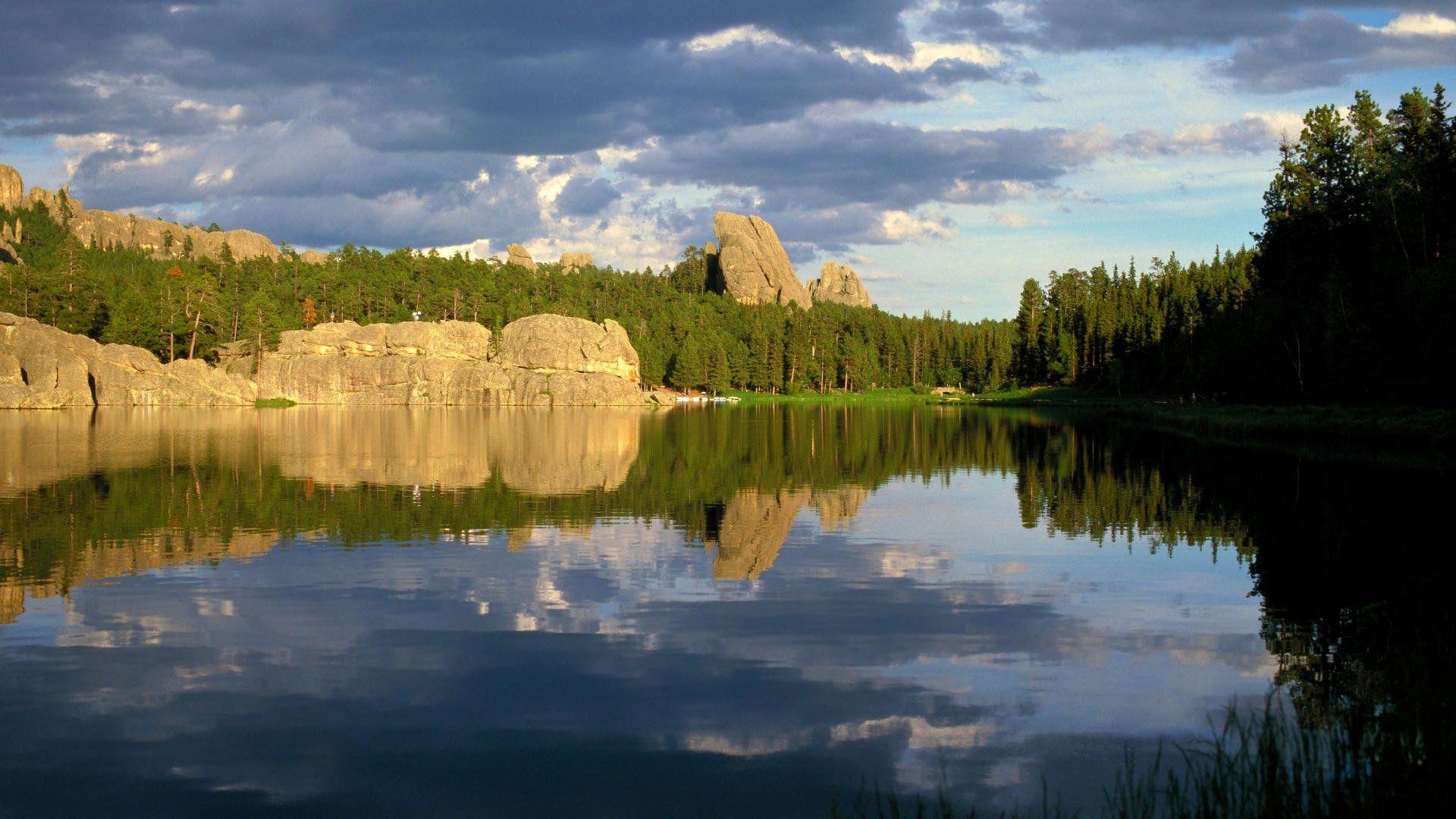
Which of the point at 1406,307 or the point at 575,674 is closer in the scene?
the point at 575,674

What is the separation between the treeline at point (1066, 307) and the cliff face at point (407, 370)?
29.2ft

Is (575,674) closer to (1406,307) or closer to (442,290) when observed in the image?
(1406,307)

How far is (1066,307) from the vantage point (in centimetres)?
16375

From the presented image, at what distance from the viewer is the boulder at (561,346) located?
437 feet

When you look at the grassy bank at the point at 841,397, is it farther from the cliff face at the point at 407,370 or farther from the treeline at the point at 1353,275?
the treeline at the point at 1353,275

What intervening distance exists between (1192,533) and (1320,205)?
56.4 metres

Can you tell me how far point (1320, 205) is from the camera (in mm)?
70500

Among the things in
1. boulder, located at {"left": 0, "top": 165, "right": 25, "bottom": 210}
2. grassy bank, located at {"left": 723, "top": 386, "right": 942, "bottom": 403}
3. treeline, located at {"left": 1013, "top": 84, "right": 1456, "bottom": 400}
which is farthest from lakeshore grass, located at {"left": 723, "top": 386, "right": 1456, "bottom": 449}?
boulder, located at {"left": 0, "top": 165, "right": 25, "bottom": 210}

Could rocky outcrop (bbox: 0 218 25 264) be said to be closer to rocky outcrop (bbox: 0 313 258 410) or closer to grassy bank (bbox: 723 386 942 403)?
rocky outcrop (bbox: 0 313 258 410)

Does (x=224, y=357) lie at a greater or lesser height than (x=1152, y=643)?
greater

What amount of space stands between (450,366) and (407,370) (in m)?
5.18

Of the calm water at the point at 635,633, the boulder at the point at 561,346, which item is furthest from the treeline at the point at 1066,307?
the calm water at the point at 635,633

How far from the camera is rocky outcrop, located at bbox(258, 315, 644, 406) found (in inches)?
4919

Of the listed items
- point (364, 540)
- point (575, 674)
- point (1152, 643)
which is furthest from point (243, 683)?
point (1152, 643)
